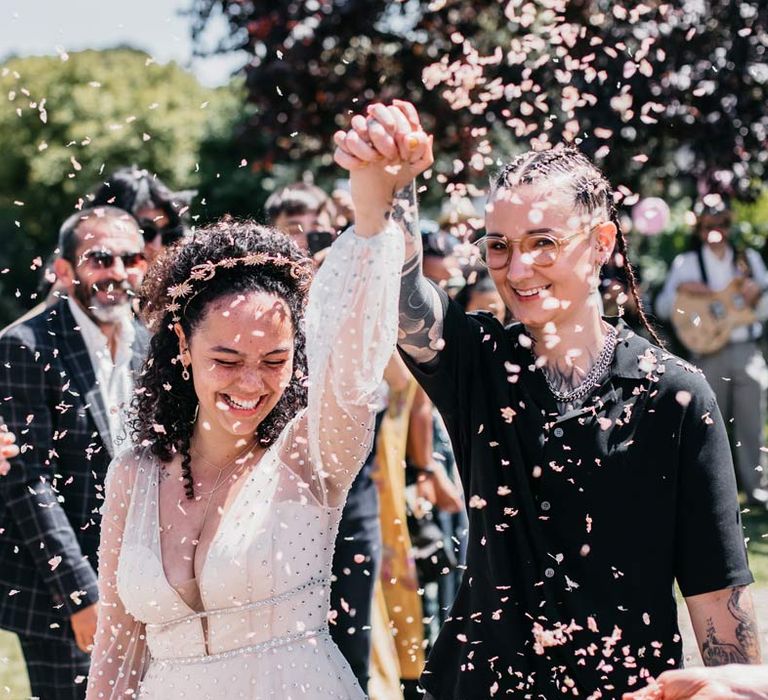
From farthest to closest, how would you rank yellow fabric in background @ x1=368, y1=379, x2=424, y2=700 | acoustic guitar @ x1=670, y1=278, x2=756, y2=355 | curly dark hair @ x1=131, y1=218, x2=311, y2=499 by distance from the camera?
acoustic guitar @ x1=670, y1=278, x2=756, y2=355 < yellow fabric in background @ x1=368, y1=379, x2=424, y2=700 < curly dark hair @ x1=131, y1=218, x2=311, y2=499

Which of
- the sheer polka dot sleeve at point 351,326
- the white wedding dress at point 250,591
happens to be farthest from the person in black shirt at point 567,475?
the white wedding dress at point 250,591

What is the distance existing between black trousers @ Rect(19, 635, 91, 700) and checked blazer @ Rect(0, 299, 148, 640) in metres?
0.07

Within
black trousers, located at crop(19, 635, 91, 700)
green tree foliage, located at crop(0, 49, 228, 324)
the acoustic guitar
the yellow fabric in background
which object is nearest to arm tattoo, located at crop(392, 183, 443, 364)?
black trousers, located at crop(19, 635, 91, 700)

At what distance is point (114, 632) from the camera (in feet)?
9.89

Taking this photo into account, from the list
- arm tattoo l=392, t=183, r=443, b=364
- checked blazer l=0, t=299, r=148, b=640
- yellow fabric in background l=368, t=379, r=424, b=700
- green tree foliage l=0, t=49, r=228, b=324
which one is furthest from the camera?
green tree foliage l=0, t=49, r=228, b=324

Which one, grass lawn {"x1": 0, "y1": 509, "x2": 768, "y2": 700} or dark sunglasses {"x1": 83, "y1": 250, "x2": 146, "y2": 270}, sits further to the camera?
grass lawn {"x1": 0, "y1": 509, "x2": 768, "y2": 700}

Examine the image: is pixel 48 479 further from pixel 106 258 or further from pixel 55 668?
pixel 106 258

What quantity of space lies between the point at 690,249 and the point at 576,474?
677cm

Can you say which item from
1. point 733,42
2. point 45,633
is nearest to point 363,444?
point 45,633

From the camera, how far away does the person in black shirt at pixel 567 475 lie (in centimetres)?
260

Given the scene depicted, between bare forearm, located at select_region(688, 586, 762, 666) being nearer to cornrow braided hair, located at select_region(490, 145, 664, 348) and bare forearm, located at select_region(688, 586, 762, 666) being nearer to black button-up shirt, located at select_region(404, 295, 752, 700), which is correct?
black button-up shirt, located at select_region(404, 295, 752, 700)

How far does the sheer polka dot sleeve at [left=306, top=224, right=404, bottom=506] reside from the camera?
2445 millimetres

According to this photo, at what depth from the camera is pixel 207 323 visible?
2.96 m

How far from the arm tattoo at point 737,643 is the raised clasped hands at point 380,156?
1096 mm
